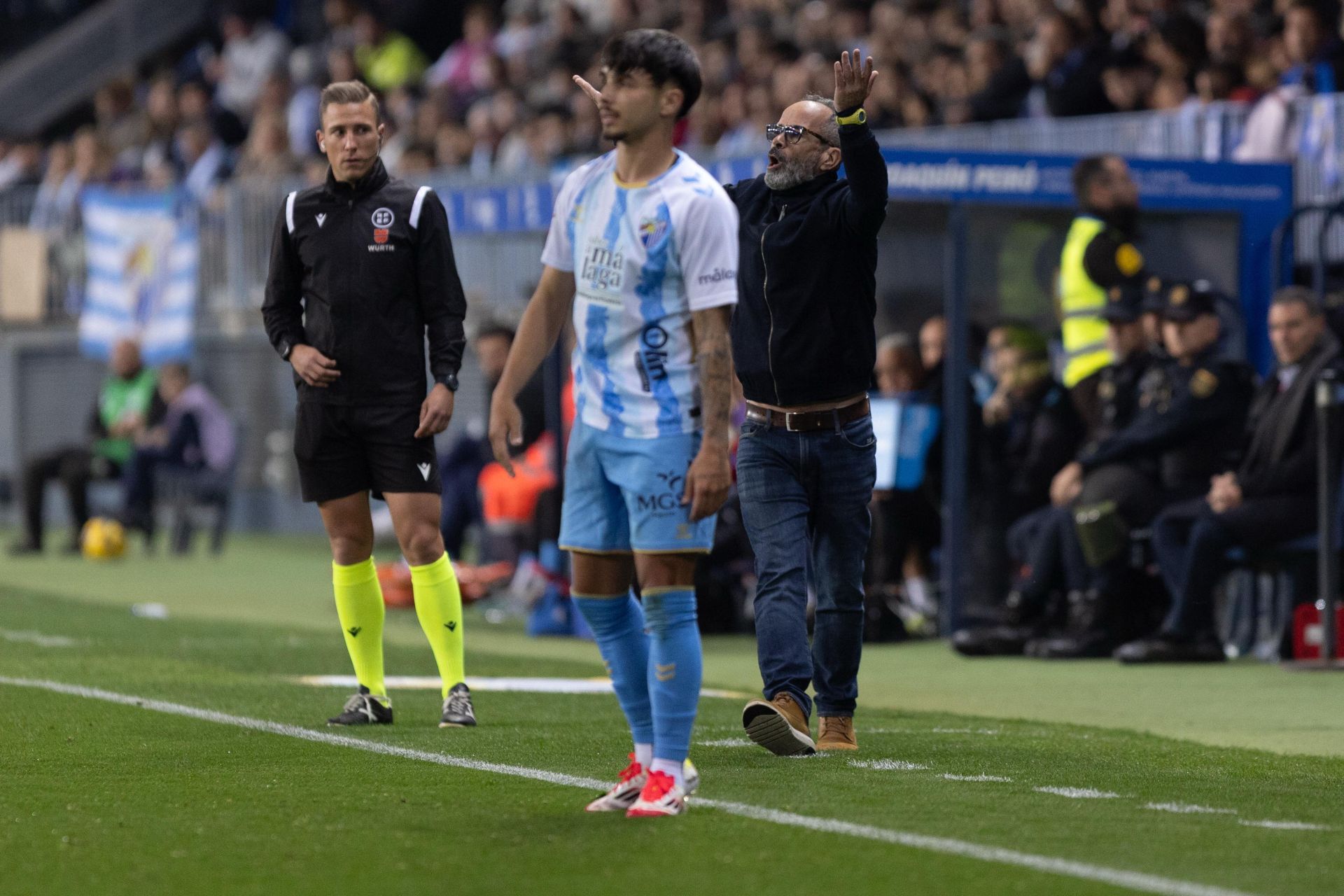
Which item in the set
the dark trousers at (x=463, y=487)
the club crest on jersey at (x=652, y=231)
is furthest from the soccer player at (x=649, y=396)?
the dark trousers at (x=463, y=487)

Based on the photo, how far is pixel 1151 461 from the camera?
37.3 ft

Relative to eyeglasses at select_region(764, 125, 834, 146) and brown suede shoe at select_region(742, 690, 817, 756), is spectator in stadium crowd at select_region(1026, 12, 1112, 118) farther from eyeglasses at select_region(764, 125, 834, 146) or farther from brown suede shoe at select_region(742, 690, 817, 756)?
brown suede shoe at select_region(742, 690, 817, 756)

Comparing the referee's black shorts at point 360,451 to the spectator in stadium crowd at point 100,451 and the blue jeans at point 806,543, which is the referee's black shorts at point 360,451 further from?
the spectator in stadium crowd at point 100,451

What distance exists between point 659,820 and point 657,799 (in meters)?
0.06

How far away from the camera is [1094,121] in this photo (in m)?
14.4

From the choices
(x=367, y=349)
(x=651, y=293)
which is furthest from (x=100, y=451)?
(x=651, y=293)

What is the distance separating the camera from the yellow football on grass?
18.0 m

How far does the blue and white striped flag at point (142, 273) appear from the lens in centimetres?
2141

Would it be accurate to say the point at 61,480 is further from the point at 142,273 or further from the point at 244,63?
the point at 244,63

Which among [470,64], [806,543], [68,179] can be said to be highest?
[470,64]

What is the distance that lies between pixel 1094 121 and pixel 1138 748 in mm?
7591

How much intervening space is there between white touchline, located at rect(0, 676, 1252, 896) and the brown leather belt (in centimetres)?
140

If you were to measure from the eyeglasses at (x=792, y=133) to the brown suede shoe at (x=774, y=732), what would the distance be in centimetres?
180

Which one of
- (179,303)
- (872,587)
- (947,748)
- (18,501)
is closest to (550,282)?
(947,748)
